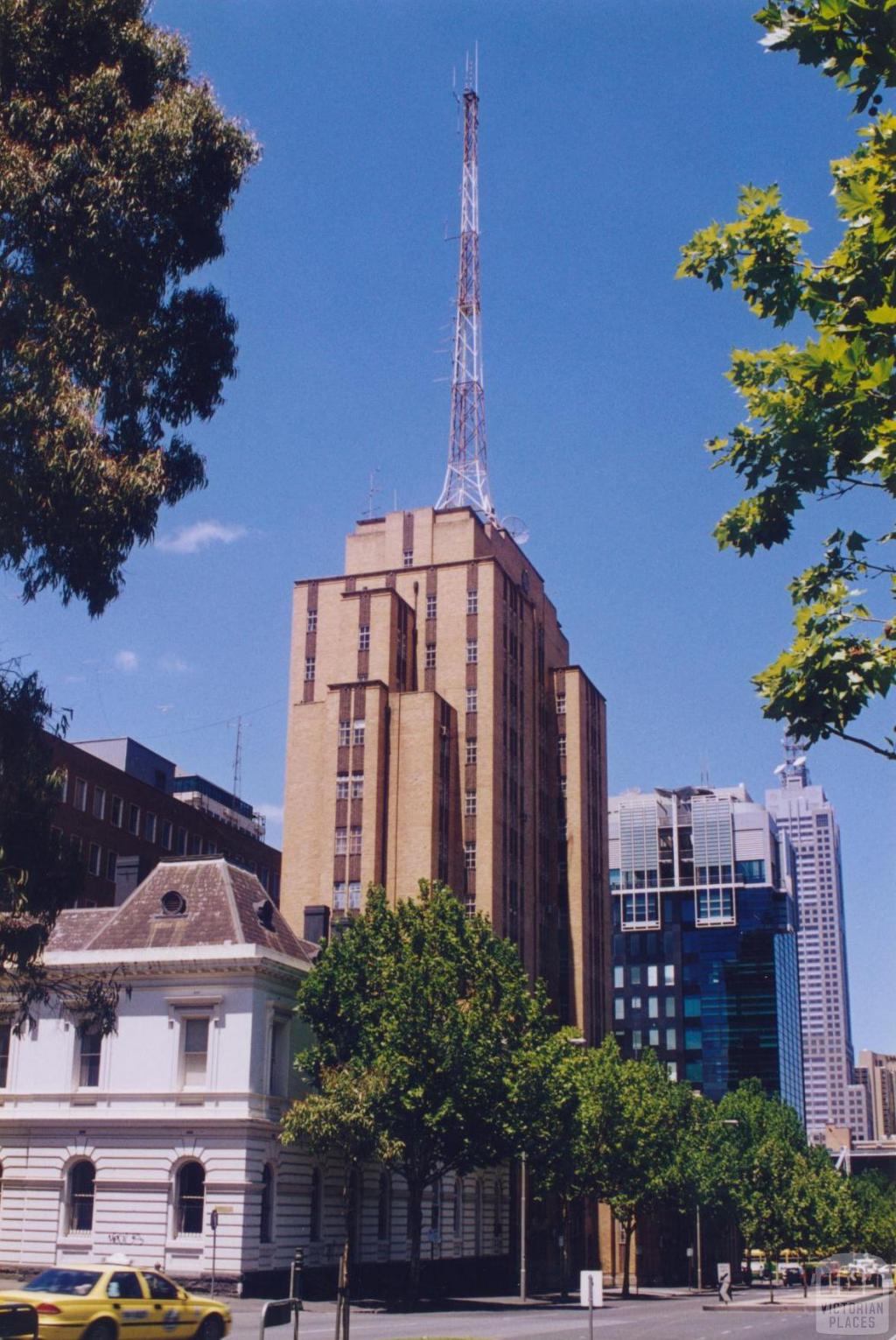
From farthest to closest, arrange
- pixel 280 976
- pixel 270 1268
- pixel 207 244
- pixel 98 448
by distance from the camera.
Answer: pixel 280 976
pixel 270 1268
pixel 207 244
pixel 98 448

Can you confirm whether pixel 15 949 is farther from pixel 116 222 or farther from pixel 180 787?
pixel 180 787

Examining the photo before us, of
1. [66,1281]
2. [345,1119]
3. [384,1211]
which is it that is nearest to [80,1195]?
[345,1119]

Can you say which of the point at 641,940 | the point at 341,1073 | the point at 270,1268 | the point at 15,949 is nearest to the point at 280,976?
the point at 341,1073

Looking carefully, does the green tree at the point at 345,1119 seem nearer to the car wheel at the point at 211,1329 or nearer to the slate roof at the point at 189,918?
the slate roof at the point at 189,918

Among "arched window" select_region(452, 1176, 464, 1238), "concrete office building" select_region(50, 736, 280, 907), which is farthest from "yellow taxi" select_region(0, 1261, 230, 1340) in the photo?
"concrete office building" select_region(50, 736, 280, 907)

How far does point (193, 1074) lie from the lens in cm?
4881

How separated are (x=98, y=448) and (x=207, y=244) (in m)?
5.12

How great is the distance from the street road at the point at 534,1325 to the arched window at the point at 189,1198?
364 cm

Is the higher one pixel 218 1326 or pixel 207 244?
pixel 207 244

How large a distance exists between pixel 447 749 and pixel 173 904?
37.2 meters

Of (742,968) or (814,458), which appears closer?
(814,458)

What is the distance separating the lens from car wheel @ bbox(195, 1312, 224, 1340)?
92.5ft

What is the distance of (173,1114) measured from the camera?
4769cm

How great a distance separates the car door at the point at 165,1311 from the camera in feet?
88.3
